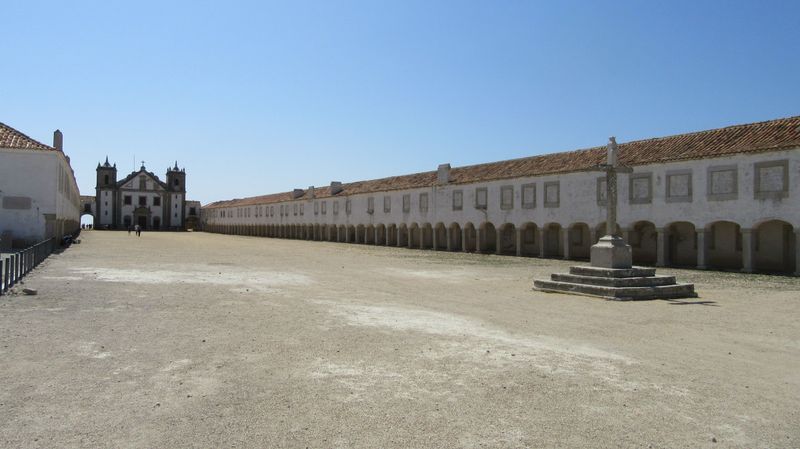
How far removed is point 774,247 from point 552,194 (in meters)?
9.42

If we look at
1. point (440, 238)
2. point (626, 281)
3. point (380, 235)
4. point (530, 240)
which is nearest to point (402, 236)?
point (380, 235)

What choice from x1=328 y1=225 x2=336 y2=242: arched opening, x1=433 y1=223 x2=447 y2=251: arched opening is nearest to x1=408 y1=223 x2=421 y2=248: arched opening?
x1=433 y1=223 x2=447 y2=251: arched opening

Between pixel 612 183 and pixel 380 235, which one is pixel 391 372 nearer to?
pixel 612 183

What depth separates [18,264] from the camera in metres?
13.4

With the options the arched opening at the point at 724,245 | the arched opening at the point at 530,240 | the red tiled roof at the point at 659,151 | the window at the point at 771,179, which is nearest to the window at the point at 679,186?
the red tiled roof at the point at 659,151

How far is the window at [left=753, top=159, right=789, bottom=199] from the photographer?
18797mm

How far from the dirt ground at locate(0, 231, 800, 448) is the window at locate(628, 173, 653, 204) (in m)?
12.6

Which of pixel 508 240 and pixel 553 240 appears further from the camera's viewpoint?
pixel 508 240

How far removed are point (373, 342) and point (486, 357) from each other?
1497 millimetres

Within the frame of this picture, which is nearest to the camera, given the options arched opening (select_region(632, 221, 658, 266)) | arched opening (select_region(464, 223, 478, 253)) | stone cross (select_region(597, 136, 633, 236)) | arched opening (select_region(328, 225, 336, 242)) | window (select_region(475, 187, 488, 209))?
stone cross (select_region(597, 136, 633, 236))

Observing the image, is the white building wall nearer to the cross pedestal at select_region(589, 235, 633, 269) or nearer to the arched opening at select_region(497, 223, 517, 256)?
the arched opening at select_region(497, 223, 517, 256)

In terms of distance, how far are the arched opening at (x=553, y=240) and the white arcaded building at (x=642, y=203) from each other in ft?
0.24

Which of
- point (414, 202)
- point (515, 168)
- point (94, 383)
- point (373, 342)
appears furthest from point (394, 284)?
point (414, 202)

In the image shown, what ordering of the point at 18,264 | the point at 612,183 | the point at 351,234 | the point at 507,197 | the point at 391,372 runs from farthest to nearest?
the point at 351,234 → the point at 507,197 → the point at 612,183 → the point at 18,264 → the point at 391,372
